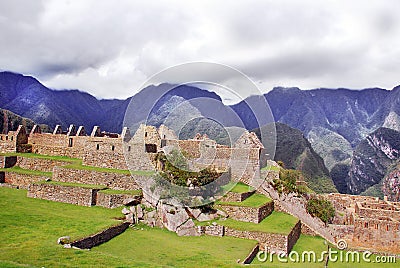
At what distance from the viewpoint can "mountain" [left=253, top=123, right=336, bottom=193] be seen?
4888cm

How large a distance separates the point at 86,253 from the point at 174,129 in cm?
1070

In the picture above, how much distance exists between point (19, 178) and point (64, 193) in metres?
3.78

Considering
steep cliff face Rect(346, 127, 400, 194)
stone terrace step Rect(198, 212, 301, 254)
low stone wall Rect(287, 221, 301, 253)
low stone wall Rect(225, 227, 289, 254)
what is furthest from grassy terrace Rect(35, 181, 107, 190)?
steep cliff face Rect(346, 127, 400, 194)

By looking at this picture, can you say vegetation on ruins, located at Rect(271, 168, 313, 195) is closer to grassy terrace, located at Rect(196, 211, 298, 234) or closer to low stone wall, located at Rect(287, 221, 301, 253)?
low stone wall, located at Rect(287, 221, 301, 253)

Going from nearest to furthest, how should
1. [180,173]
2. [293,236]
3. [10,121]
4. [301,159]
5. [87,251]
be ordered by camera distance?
[87,251], [180,173], [293,236], [10,121], [301,159]

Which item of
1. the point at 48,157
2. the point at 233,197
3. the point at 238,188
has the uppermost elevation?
the point at 48,157

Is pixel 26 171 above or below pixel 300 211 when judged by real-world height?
above

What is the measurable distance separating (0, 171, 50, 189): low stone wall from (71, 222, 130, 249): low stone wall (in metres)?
6.22

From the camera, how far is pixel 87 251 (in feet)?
33.6

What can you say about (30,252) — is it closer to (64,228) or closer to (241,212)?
(64,228)

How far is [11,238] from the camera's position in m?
10.6

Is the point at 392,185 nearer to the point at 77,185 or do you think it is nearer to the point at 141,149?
the point at 141,149

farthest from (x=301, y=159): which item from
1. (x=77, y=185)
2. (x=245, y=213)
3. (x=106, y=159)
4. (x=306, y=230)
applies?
(x=77, y=185)

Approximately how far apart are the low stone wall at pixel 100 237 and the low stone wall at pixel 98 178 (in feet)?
9.16
